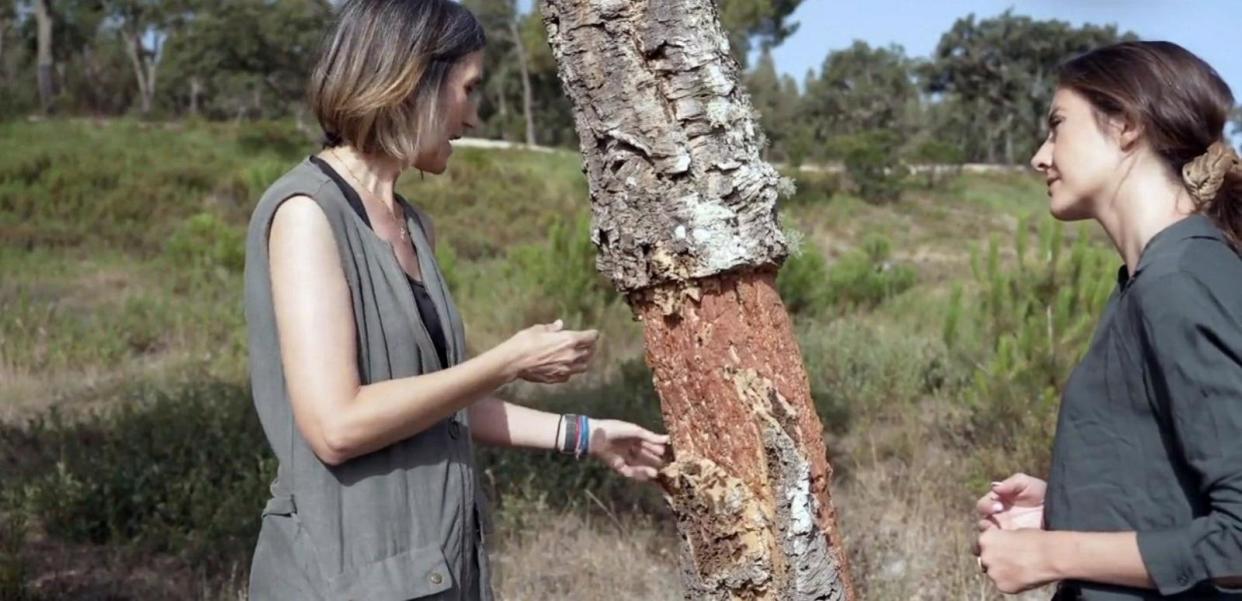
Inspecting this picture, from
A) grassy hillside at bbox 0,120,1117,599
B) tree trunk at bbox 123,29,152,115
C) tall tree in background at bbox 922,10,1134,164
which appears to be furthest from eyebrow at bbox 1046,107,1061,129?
tall tree in background at bbox 922,10,1134,164

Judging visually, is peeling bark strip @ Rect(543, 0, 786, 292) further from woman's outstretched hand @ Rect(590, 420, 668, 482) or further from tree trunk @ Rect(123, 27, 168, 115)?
tree trunk @ Rect(123, 27, 168, 115)

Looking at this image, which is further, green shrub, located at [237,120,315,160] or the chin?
green shrub, located at [237,120,315,160]

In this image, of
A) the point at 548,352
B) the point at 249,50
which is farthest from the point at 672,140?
the point at 249,50

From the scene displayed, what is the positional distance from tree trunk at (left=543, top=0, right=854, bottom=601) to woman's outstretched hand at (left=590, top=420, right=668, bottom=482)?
0.18 m

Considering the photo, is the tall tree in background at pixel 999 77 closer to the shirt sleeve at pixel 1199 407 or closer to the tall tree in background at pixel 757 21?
the tall tree in background at pixel 757 21

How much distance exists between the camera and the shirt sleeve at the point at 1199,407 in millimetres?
1223

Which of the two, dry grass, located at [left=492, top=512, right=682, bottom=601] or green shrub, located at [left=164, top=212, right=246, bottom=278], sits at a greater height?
green shrub, located at [left=164, top=212, right=246, bottom=278]

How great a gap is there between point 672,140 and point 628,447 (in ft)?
1.96

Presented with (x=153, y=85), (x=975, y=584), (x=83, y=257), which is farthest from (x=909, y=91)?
(x=975, y=584)

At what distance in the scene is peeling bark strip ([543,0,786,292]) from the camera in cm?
158

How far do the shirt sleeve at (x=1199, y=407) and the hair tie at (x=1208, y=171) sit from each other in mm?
159

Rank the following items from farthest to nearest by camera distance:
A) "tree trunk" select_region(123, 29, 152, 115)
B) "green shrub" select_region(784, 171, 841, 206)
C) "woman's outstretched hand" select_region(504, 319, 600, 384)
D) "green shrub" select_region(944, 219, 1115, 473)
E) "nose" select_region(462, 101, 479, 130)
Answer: "tree trunk" select_region(123, 29, 152, 115)
"green shrub" select_region(784, 171, 841, 206)
"green shrub" select_region(944, 219, 1115, 473)
"nose" select_region(462, 101, 479, 130)
"woman's outstretched hand" select_region(504, 319, 600, 384)

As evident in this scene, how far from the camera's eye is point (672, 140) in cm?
158

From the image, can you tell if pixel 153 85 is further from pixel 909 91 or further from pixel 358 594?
pixel 358 594
